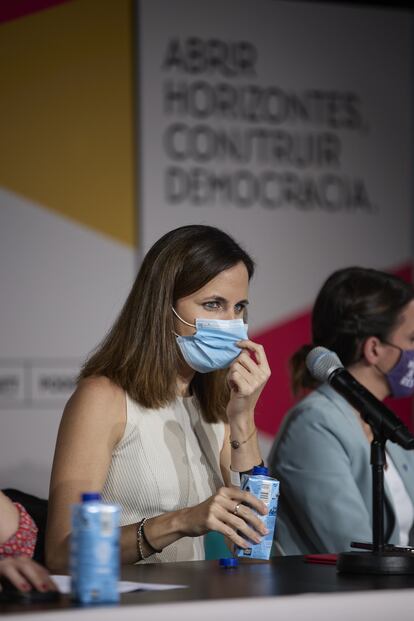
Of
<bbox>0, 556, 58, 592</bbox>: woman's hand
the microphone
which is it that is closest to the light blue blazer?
the microphone

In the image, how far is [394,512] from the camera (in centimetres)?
310

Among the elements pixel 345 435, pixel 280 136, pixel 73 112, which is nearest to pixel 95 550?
pixel 345 435

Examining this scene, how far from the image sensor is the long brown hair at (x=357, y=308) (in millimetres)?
3354

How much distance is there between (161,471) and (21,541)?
702 mm

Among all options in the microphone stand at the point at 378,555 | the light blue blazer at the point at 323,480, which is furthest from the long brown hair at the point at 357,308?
the microphone stand at the point at 378,555

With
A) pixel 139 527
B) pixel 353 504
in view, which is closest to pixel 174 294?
pixel 139 527

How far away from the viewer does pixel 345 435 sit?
3.12 m

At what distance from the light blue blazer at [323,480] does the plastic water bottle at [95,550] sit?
4.83 feet

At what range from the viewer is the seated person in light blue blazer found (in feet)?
9.77

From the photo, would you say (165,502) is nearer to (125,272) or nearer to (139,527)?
(139,527)

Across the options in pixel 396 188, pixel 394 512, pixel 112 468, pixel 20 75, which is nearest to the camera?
pixel 112 468

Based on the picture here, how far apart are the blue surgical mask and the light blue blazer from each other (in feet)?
1.87

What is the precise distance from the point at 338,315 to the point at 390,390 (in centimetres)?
32

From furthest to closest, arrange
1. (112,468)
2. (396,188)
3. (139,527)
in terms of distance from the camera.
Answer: (396,188), (112,468), (139,527)
